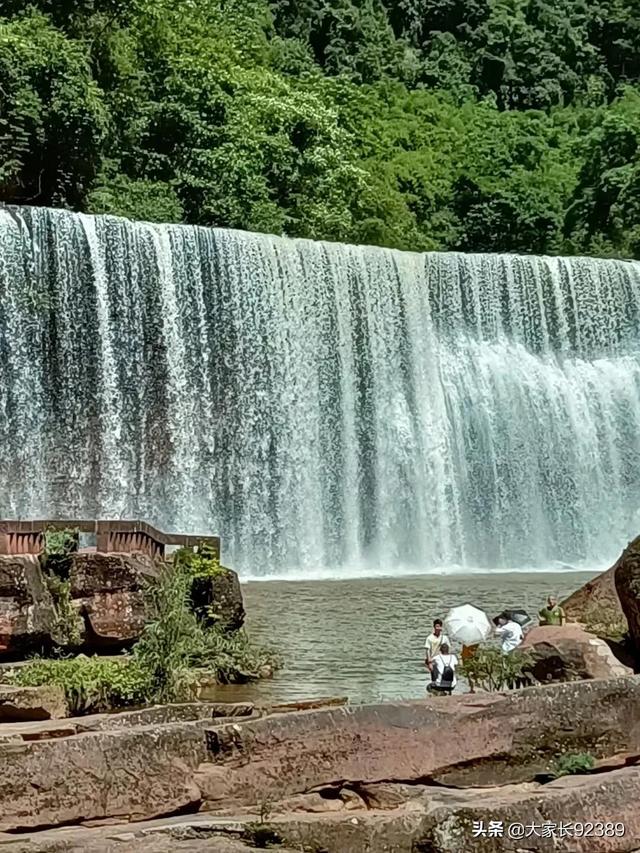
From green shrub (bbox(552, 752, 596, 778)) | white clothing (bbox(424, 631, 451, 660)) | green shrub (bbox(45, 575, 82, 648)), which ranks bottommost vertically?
green shrub (bbox(552, 752, 596, 778))

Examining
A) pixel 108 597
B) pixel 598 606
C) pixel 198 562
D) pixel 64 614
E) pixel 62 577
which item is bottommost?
pixel 598 606

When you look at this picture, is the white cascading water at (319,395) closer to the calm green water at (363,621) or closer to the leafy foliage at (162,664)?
the calm green water at (363,621)

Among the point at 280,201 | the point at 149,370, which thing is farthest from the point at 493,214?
the point at 149,370

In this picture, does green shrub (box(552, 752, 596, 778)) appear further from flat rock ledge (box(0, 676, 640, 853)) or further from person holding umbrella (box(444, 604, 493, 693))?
person holding umbrella (box(444, 604, 493, 693))

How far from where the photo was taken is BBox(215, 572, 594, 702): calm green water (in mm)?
10796

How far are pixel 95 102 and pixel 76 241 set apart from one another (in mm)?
8855

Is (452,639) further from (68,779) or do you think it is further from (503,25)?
(503,25)

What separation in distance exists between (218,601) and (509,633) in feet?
9.07

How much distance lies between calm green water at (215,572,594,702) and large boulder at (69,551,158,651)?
1.28m

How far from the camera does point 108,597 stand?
11.5 meters

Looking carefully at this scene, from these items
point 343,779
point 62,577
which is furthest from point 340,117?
point 343,779

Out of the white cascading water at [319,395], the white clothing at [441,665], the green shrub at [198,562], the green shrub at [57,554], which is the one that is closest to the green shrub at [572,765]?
the white clothing at [441,665]

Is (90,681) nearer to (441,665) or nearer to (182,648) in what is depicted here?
(182,648)

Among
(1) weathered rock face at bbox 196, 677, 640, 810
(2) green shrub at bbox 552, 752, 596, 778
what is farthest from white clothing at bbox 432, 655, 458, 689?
(2) green shrub at bbox 552, 752, 596, 778
